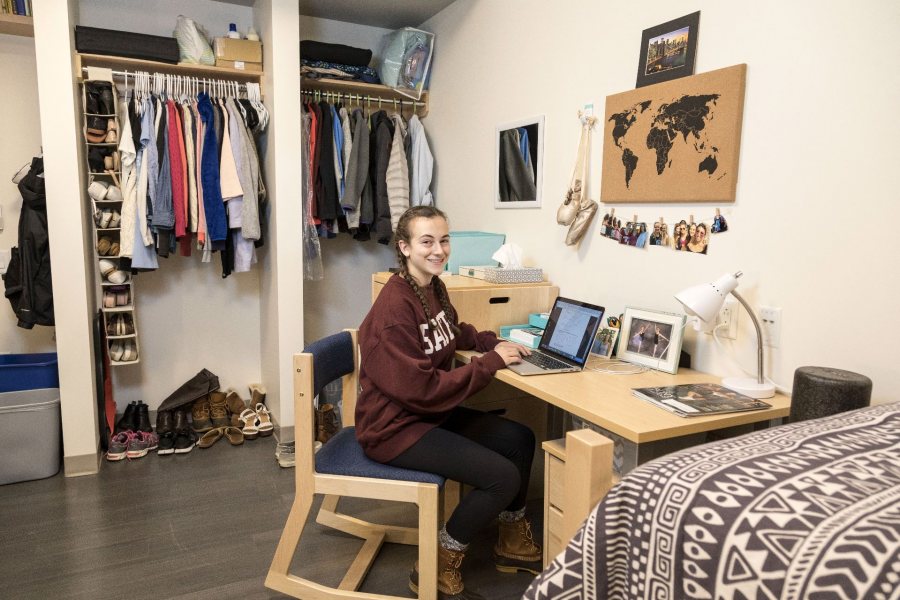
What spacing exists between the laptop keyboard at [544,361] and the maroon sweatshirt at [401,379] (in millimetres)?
214

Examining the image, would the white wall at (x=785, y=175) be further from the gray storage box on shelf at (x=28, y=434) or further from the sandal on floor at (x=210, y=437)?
the gray storage box on shelf at (x=28, y=434)

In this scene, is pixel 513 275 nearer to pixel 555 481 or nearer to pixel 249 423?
pixel 555 481

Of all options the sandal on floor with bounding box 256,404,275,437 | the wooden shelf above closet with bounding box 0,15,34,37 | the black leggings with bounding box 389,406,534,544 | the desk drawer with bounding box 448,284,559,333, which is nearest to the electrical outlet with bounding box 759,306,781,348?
the black leggings with bounding box 389,406,534,544

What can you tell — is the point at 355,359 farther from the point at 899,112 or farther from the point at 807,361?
the point at 899,112

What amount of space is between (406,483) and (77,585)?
3.85 feet

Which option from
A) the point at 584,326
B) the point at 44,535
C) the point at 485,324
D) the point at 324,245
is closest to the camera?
the point at 584,326

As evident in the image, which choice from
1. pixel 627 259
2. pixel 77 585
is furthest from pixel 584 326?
pixel 77 585

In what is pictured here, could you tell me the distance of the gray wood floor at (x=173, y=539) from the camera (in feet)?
6.56

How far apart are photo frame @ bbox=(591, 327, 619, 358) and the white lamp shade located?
0.52 m

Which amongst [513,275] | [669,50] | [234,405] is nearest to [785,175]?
[669,50]

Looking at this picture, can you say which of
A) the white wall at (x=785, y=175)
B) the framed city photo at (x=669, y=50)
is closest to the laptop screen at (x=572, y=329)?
the white wall at (x=785, y=175)

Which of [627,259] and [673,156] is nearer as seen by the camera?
[673,156]

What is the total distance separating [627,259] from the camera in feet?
7.64

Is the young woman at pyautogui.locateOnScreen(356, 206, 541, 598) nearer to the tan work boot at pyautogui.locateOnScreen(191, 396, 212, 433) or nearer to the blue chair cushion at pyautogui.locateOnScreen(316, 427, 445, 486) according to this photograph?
the blue chair cushion at pyautogui.locateOnScreen(316, 427, 445, 486)
